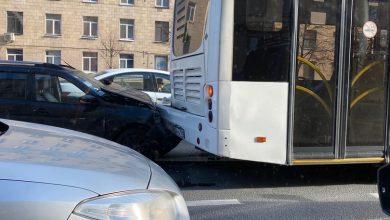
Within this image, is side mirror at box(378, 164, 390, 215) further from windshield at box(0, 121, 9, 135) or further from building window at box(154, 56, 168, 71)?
building window at box(154, 56, 168, 71)

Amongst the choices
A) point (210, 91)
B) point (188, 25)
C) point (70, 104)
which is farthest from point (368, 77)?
point (70, 104)

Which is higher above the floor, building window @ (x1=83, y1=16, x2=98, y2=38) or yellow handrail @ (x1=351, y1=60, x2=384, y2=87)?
building window @ (x1=83, y1=16, x2=98, y2=38)

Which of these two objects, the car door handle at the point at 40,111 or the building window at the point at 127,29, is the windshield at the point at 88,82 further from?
the building window at the point at 127,29

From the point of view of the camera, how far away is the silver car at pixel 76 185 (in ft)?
7.09

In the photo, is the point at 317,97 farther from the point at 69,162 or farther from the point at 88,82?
the point at 69,162

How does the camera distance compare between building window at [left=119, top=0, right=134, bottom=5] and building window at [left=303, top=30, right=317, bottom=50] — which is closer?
building window at [left=303, top=30, right=317, bottom=50]

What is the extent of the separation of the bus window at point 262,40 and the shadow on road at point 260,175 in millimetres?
1645

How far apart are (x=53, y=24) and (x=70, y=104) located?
36136 millimetres

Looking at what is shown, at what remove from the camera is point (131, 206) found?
233cm

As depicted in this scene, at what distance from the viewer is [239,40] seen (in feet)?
18.0

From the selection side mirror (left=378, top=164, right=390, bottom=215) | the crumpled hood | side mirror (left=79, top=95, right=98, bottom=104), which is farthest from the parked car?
side mirror (left=378, top=164, right=390, bottom=215)

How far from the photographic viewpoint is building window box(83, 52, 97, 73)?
41750 millimetres

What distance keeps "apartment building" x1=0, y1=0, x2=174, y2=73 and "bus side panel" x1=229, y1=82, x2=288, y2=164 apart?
36.6m

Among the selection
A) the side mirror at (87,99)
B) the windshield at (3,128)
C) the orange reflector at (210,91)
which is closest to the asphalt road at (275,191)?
the orange reflector at (210,91)
